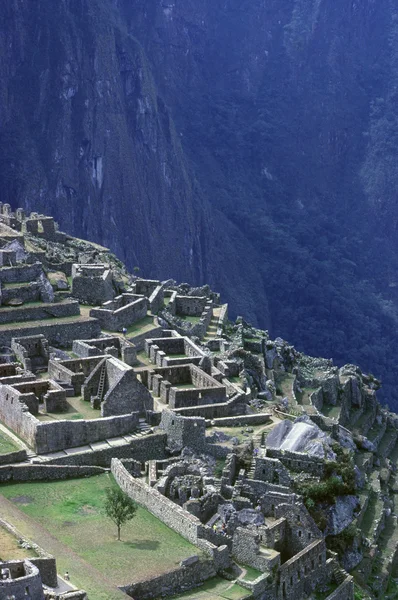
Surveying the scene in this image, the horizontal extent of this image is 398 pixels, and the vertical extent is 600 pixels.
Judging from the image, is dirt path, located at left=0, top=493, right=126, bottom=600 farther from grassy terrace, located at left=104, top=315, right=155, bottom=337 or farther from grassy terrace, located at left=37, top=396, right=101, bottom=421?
grassy terrace, located at left=104, top=315, right=155, bottom=337

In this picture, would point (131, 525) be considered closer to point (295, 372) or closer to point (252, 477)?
point (252, 477)

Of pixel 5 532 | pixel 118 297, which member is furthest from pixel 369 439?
pixel 5 532

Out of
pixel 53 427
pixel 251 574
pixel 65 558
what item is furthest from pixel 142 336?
pixel 65 558

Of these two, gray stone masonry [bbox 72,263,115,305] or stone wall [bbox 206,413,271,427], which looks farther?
gray stone masonry [bbox 72,263,115,305]

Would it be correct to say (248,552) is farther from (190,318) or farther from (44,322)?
(190,318)

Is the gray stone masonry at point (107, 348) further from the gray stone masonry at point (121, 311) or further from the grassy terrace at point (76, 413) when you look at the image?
the grassy terrace at point (76, 413)

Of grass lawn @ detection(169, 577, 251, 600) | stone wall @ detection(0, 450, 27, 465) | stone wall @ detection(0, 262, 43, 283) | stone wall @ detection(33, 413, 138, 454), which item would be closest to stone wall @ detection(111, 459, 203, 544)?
grass lawn @ detection(169, 577, 251, 600)
